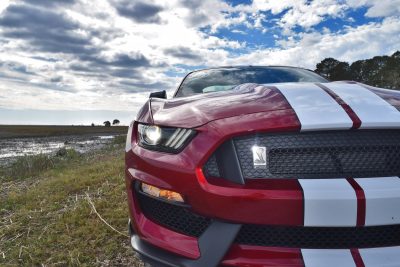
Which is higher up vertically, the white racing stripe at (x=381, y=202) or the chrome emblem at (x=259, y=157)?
the chrome emblem at (x=259, y=157)

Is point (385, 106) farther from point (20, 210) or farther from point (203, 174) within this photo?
point (20, 210)

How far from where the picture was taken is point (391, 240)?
1.73 metres

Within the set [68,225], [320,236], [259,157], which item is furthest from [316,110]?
[68,225]

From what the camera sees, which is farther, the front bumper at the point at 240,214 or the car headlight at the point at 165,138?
the car headlight at the point at 165,138

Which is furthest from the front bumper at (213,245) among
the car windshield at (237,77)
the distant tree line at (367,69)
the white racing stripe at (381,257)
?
the distant tree line at (367,69)

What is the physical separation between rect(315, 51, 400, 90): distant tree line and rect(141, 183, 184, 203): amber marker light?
35487 mm

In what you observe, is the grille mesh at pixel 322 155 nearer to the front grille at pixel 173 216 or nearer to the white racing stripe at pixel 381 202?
the white racing stripe at pixel 381 202

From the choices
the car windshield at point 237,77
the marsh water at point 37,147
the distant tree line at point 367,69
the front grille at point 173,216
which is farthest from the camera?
the distant tree line at point 367,69

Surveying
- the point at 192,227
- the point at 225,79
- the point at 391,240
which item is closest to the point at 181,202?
the point at 192,227

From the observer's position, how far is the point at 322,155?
1.76 m

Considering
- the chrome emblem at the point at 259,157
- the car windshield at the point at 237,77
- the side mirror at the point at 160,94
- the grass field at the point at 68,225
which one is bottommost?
the grass field at the point at 68,225

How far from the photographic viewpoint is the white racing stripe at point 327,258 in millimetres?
1605

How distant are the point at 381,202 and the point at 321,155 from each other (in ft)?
1.01

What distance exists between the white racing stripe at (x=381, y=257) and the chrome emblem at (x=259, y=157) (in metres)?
0.54
